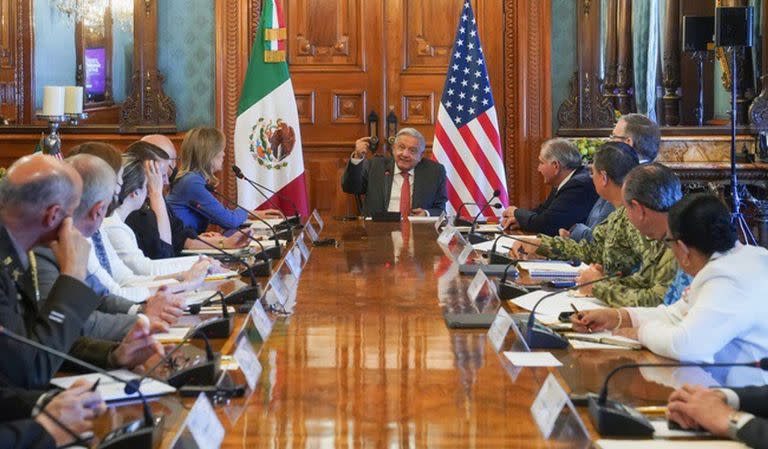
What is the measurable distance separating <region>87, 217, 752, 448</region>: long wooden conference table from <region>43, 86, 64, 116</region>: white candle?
154 inches

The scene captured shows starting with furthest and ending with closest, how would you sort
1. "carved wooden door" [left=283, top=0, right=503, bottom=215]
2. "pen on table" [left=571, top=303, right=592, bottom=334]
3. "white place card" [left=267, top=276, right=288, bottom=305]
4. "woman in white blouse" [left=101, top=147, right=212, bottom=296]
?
"carved wooden door" [left=283, top=0, right=503, bottom=215] → "woman in white blouse" [left=101, top=147, right=212, bottom=296] → "white place card" [left=267, top=276, right=288, bottom=305] → "pen on table" [left=571, top=303, right=592, bottom=334]

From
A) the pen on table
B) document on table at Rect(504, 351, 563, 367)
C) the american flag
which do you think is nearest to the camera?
document on table at Rect(504, 351, 563, 367)

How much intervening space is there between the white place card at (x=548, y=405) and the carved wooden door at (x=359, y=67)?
642 cm

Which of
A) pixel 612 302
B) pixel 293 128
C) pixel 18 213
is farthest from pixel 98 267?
pixel 293 128

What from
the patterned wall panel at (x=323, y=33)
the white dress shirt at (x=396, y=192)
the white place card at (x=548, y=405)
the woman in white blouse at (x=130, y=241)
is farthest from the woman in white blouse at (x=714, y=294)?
the patterned wall panel at (x=323, y=33)

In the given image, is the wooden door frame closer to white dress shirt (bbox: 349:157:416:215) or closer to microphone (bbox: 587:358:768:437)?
white dress shirt (bbox: 349:157:416:215)

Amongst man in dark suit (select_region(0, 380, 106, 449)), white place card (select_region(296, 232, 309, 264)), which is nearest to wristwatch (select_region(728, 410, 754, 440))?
man in dark suit (select_region(0, 380, 106, 449))

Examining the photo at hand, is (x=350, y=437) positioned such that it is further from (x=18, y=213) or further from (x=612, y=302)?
(x=612, y=302)

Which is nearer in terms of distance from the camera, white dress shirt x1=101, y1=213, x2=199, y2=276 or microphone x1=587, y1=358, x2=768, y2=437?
microphone x1=587, y1=358, x2=768, y2=437

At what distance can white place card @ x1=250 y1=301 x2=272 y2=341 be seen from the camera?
2.73m

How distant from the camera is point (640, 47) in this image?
9547mm

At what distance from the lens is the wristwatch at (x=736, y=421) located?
6.00ft

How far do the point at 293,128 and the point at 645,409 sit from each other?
237 inches

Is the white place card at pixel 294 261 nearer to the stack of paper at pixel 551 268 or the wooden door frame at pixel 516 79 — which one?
the stack of paper at pixel 551 268
